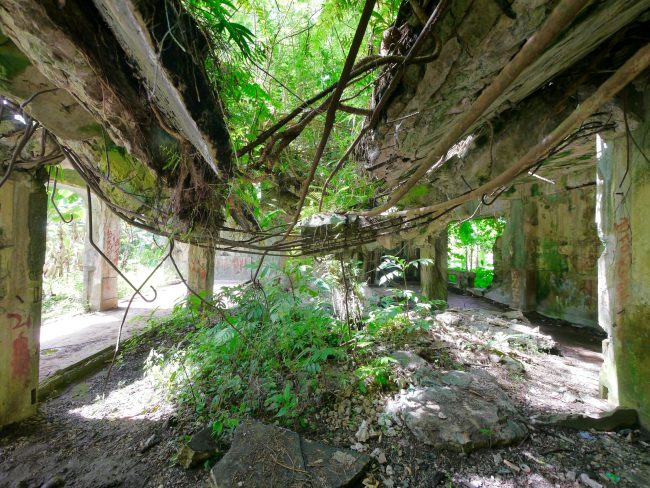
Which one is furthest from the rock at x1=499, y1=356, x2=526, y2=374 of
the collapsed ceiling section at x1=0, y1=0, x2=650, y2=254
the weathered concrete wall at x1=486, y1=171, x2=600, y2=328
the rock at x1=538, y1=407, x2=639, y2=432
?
the weathered concrete wall at x1=486, y1=171, x2=600, y2=328

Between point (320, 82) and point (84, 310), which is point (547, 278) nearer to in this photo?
point (320, 82)

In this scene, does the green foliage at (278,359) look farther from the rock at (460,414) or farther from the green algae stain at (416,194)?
the green algae stain at (416,194)

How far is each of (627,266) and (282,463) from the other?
303 centimetres

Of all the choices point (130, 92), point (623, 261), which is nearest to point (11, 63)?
point (130, 92)

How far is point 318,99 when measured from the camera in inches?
58.1

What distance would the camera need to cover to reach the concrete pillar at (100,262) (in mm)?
8609

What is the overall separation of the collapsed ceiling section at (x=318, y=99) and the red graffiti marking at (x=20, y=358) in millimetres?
2576

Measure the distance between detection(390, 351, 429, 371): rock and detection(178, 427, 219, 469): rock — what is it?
213 centimetres

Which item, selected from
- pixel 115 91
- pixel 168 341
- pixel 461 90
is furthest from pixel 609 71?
pixel 168 341

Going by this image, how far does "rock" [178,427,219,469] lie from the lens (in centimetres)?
249

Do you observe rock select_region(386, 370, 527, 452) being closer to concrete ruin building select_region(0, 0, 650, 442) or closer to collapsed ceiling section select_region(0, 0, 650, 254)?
concrete ruin building select_region(0, 0, 650, 442)

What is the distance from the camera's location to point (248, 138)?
1.92 meters

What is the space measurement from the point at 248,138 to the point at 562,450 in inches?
132

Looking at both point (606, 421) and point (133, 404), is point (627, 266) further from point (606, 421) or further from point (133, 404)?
point (133, 404)
